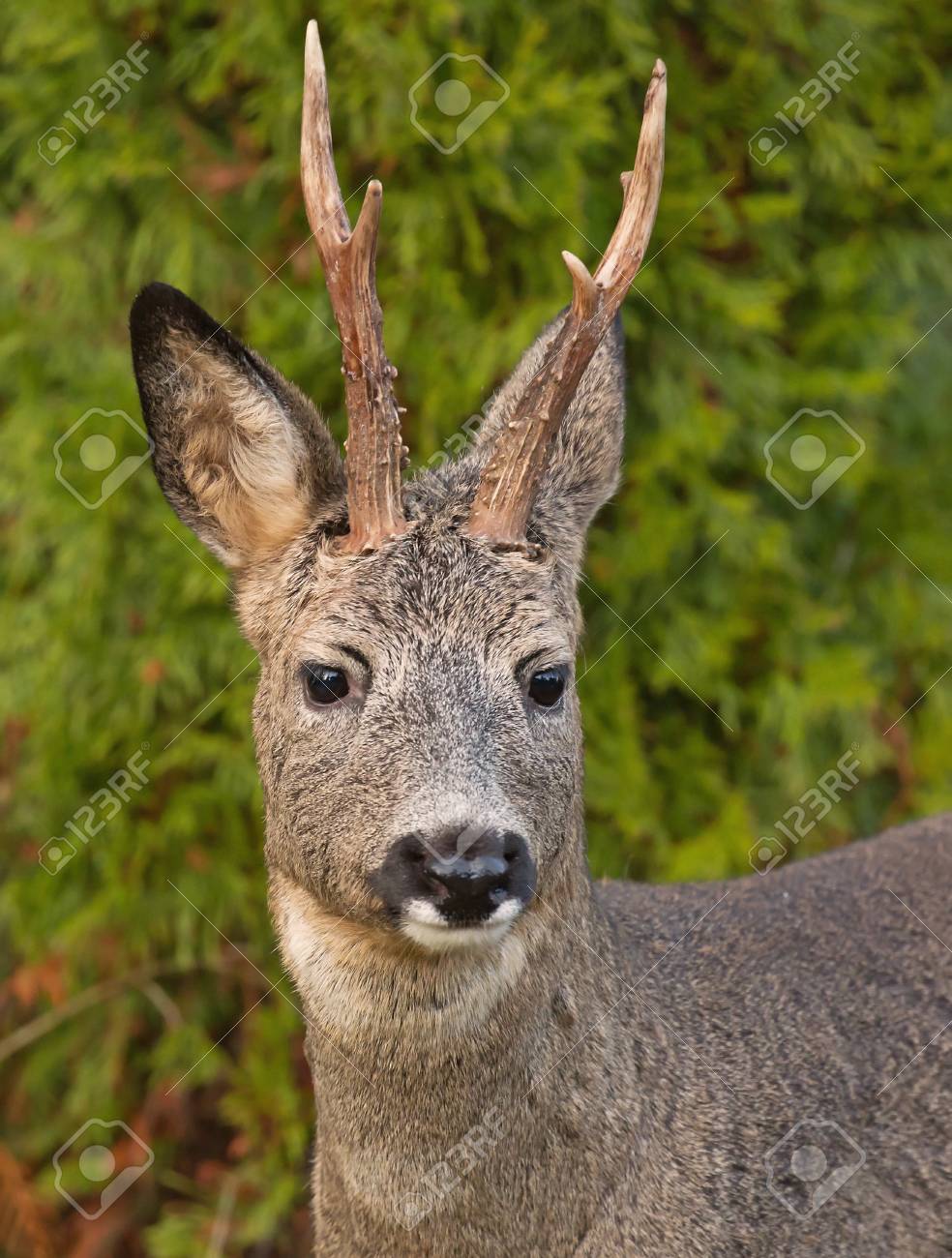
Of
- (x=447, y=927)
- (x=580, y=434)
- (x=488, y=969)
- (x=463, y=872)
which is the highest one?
(x=580, y=434)

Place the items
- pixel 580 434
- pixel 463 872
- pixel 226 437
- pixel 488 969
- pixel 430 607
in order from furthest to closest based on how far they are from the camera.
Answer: pixel 580 434 < pixel 226 437 < pixel 430 607 < pixel 488 969 < pixel 463 872

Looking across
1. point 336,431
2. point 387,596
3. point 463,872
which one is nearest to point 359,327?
point 387,596

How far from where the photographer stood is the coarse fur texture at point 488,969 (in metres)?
3.12

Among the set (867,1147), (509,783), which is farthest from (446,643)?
(867,1147)

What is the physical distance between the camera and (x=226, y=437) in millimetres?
3689

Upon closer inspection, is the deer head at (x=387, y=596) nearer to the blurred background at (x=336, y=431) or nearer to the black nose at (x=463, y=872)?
the black nose at (x=463, y=872)

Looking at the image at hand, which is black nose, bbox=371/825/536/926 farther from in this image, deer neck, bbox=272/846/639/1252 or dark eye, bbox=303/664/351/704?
dark eye, bbox=303/664/351/704

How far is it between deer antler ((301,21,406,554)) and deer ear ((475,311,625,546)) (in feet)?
1.56

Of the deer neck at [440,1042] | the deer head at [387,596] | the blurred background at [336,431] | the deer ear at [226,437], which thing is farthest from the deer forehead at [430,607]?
the blurred background at [336,431]

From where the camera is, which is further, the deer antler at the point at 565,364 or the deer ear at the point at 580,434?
the deer ear at the point at 580,434

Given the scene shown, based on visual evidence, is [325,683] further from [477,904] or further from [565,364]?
[565,364]

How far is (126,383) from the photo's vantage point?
238 inches

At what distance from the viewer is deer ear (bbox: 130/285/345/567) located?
350cm

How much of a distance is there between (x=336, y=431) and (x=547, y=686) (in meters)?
2.92
